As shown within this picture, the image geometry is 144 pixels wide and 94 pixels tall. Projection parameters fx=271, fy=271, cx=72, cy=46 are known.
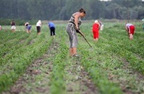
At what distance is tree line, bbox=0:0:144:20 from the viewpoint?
3989 inches

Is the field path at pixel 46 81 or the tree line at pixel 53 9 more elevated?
the tree line at pixel 53 9

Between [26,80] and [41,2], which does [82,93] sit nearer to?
[26,80]

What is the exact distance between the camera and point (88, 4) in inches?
4050

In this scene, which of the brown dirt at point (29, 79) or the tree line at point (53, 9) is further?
the tree line at point (53, 9)

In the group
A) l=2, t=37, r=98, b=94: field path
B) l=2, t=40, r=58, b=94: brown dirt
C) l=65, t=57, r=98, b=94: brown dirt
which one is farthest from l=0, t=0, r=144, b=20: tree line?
l=65, t=57, r=98, b=94: brown dirt

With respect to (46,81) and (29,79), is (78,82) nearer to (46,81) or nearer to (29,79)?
(46,81)

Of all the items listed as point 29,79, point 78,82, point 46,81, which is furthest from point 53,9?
point 78,82

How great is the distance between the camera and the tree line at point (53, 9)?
10131 centimetres

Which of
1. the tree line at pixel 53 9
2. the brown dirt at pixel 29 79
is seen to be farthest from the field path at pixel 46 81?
the tree line at pixel 53 9

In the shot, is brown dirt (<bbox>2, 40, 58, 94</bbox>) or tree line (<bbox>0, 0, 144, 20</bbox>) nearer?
brown dirt (<bbox>2, 40, 58, 94</bbox>)

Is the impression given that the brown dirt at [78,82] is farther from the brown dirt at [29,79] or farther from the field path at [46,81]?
the brown dirt at [29,79]

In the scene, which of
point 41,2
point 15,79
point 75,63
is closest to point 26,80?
point 15,79

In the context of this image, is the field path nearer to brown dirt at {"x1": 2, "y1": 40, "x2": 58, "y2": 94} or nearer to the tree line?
brown dirt at {"x1": 2, "y1": 40, "x2": 58, "y2": 94}

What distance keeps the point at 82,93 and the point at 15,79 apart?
2.08m
